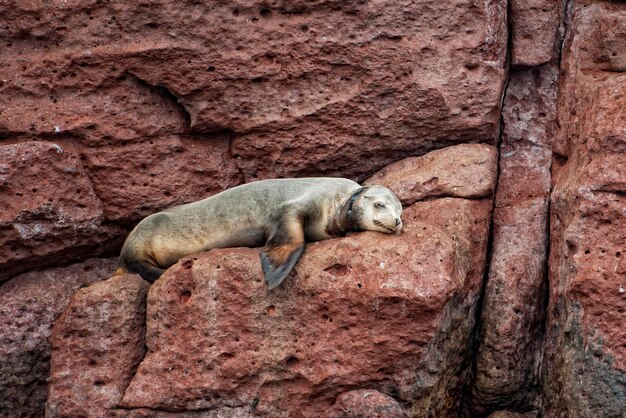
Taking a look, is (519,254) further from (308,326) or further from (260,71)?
(260,71)

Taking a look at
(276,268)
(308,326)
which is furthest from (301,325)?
(276,268)

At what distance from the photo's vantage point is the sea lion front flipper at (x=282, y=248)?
263 inches

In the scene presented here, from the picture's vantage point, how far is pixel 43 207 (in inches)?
310

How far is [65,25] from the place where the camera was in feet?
26.2

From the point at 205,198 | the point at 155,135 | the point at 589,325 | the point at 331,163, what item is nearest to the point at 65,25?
the point at 155,135

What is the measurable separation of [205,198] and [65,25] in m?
1.60

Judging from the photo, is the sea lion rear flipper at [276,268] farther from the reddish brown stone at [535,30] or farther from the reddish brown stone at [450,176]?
the reddish brown stone at [535,30]

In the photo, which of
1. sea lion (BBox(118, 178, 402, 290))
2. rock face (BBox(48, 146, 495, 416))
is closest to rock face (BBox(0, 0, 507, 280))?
sea lion (BBox(118, 178, 402, 290))

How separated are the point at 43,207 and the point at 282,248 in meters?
2.00

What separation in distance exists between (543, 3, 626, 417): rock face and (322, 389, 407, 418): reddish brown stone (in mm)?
1054

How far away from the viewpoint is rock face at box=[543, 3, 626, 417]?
21.6 feet

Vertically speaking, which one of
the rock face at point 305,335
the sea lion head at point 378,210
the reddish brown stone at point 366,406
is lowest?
the reddish brown stone at point 366,406

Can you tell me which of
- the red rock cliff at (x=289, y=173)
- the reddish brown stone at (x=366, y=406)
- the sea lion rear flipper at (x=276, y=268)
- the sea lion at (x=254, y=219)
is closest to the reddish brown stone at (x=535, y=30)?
the red rock cliff at (x=289, y=173)

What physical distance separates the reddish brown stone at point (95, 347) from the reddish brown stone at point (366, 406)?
4.56 ft
